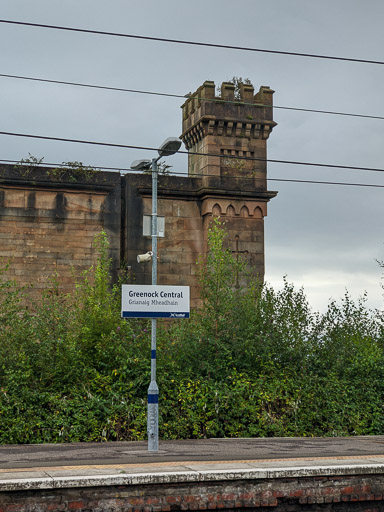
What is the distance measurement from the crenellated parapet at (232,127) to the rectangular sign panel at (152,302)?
37.6 ft

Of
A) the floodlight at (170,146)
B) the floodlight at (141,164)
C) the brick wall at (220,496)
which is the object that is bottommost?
the brick wall at (220,496)

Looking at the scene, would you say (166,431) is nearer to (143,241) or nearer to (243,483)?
(243,483)

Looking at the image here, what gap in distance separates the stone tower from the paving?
35.4ft

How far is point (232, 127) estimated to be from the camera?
26.4 meters

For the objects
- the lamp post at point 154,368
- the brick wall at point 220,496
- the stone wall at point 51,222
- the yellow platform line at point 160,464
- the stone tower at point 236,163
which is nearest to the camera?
the brick wall at point 220,496

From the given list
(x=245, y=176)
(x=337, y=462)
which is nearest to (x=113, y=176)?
(x=245, y=176)

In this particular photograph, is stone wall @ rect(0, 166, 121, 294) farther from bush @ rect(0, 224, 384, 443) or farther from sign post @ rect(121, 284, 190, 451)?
sign post @ rect(121, 284, 190, 451)

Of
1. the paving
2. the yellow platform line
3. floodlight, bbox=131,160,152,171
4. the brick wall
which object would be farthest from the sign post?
the brick wall

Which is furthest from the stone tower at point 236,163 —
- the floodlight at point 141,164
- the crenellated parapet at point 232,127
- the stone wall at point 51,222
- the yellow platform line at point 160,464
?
the yellow platform line at point 160,464

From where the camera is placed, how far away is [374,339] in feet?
75.6

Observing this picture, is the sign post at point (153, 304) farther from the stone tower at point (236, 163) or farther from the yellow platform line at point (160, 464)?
the stone tower at point (236, 163)

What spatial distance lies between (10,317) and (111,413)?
366 centimetres

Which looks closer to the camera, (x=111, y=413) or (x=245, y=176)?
(x=111, y=413)

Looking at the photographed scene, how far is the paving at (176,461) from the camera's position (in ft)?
33.2
